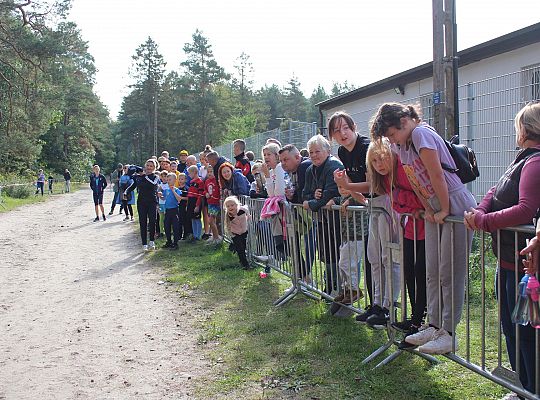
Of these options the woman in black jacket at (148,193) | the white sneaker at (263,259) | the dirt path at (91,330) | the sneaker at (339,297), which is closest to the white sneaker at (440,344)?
the sneaker at (339,297)

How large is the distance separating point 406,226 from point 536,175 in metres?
1.42

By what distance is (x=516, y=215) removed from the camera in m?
3.11

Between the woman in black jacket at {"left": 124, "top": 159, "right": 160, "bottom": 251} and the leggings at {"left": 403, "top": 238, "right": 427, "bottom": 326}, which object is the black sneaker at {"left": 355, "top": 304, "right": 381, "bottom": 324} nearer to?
the leggings at {"left": 403, "top": 238, "right": 427, "bottom": 326}

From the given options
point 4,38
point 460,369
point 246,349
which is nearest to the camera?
point 460,369

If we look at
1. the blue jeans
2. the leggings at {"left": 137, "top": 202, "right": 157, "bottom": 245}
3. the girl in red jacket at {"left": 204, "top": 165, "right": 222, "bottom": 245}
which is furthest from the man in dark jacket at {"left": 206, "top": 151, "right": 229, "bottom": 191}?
the blue jeans

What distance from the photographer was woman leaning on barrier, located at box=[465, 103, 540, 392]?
307 centimetres

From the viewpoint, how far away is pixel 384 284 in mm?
4805

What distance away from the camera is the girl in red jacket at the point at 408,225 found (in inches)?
165

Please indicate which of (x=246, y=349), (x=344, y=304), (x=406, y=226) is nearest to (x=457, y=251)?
(x=406, y=226)

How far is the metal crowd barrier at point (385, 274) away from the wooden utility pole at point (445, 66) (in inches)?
73.4

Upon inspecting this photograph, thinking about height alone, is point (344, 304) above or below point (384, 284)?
below

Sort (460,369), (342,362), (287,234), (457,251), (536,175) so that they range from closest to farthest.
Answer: (536,175)
(457,251)
(460,369)
(342,362)
(287,234)

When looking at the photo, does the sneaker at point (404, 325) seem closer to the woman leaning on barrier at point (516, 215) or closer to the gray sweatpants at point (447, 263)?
the gray sweatpants at point (447, 263)

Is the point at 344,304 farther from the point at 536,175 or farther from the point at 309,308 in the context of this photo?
the point at 536,175
